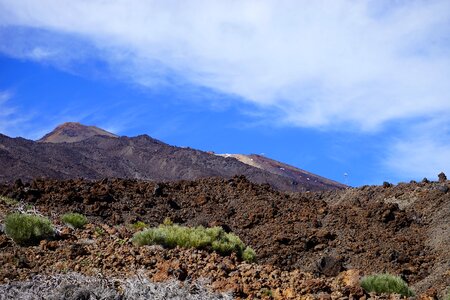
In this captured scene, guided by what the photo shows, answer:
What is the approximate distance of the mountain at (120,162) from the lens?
1945 inches

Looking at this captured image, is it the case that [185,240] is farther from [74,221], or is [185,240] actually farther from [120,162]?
[120,162]

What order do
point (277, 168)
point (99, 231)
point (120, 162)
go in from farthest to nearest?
1. point (277, 168)
2. point (120, 162)
3. point (99, 231)

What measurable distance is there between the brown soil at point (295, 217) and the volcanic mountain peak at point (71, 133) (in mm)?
68462

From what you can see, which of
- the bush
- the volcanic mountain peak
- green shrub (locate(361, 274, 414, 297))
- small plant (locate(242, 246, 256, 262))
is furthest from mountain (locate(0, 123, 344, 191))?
green shrub (locate(361, 274, 414, 297))

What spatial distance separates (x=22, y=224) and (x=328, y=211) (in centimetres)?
1046

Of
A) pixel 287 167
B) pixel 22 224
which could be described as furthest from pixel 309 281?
pixel 287 167

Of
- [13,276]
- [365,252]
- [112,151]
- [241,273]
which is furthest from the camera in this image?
[112,151]

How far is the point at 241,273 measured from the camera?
8.28m

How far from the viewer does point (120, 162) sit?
61.5m

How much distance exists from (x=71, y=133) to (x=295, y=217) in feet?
247

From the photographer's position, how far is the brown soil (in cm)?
1462

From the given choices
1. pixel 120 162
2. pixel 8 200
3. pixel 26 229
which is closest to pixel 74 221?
pixel 26 229

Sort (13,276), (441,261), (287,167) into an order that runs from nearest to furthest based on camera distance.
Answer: (13,276)
(441,261)
(287,167)

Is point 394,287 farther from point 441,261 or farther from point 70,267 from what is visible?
point 70,267
